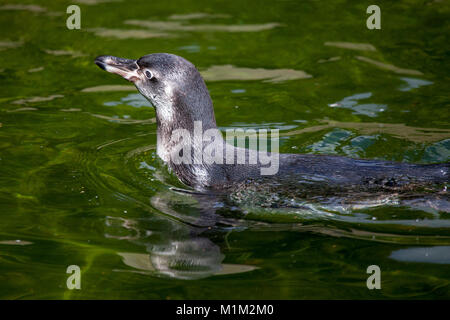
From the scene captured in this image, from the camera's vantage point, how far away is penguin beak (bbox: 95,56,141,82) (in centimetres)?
685

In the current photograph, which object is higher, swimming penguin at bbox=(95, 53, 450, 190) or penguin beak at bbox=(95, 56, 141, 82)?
penguin beak at bbox=(95, 56, 141, 82)

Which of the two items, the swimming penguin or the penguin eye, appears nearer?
the swimming penguin

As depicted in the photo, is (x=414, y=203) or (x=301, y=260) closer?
(x=301, y=260)

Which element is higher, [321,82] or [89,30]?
[89,30]

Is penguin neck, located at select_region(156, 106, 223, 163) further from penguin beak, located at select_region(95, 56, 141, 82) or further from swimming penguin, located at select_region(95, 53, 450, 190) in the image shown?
penguin beak, located at select_region(95, 56, 141, 82)

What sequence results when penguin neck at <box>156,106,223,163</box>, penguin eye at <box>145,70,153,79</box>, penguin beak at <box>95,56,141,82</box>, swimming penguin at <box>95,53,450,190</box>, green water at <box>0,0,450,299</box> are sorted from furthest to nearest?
penguin beak at <box>95,56,141,82</box>
penguin eye at <box>145,70,153,79</box>
penguin neck at <box>156,106,223,163</box>
swimming penguin at <box>95,53,450,190</box>
green water at <box>0,0,450,299</box>

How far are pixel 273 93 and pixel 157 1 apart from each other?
413cm

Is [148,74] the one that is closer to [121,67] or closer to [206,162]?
[121,67]

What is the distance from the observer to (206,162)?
21.3 ft

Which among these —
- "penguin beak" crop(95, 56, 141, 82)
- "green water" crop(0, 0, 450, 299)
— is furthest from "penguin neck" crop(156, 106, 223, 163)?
"penguin beak" crop(95, 56, 141, 82)

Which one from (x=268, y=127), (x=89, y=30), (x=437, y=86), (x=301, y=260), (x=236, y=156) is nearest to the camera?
(x=301, y=260)

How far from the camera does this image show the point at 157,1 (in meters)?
12.3
